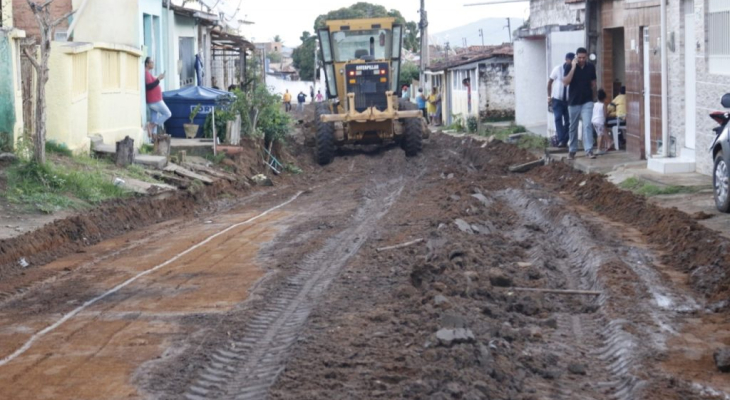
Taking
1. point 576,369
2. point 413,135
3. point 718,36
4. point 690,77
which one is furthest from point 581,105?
point 576,369

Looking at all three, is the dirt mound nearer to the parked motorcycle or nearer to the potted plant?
the parked motorcycle

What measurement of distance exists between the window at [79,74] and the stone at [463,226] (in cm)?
860

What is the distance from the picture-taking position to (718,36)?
47.8ft

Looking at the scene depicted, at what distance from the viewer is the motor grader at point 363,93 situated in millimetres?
23359

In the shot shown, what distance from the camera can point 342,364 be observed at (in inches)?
245

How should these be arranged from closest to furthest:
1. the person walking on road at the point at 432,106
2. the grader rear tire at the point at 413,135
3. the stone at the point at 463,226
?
the stone at the point at 463,226 → the grader rear tire at the point at 413,135 → the person walking on road at the point at 432,106

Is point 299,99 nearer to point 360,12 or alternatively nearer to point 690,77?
point 360,12

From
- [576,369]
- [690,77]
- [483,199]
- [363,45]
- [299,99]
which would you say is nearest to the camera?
[576,369]

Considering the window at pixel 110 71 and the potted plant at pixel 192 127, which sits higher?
the window at pixel 110 71

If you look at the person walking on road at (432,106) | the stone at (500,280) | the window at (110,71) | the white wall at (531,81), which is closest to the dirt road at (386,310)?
the stone at (500,280)

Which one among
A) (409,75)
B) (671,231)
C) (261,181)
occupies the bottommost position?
(671,231)

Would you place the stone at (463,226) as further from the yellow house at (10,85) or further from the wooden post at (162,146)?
the wooden post at (162,146)

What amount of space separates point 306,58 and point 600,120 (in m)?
74.0

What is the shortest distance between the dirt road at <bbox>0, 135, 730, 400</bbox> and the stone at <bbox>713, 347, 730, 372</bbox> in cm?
5
